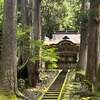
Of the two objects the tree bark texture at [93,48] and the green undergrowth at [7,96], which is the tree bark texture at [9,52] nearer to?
the green undergrowth at [7,96]

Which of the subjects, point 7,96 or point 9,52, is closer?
point 7,96

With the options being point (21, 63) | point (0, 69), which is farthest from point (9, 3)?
point (21, 63)

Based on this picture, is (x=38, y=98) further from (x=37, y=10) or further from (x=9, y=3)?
(x=37, y=10)

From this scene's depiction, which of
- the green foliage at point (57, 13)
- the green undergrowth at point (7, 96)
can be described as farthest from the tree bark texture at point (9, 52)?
the green foliage at point (57, 13)

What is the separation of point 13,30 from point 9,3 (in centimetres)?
117

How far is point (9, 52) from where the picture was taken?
17.1 metres

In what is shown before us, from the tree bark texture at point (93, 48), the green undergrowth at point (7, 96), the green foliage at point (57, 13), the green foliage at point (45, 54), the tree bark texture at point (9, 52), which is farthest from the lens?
the green foliage at point (57, 13)

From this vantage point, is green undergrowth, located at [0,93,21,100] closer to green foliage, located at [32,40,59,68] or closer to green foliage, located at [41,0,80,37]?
green foliage, located at [32,40,59,68]

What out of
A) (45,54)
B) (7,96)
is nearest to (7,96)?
(7,96)

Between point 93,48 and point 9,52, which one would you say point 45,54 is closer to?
point 93,48

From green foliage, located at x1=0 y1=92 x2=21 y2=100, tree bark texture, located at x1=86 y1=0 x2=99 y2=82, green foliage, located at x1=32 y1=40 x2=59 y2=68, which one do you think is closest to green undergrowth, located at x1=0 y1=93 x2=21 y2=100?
green foliage, located at x1=0 y1=92 x2=21 y2=100

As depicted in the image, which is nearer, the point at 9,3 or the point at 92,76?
the point at 9,3

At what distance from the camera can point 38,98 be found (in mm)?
21203

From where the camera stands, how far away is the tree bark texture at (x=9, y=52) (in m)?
17.0
